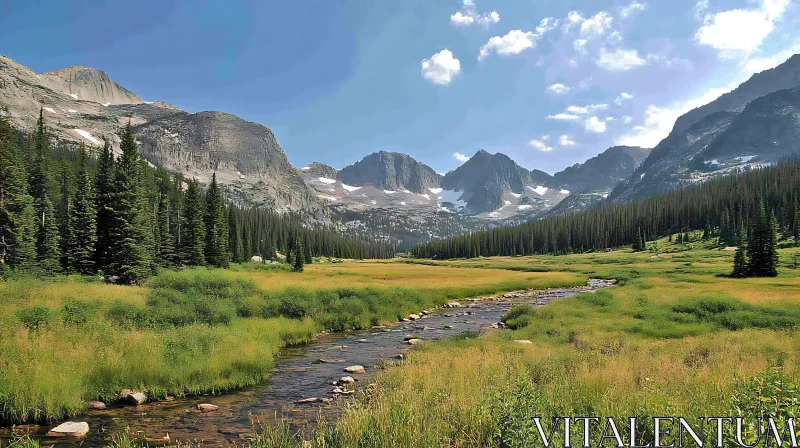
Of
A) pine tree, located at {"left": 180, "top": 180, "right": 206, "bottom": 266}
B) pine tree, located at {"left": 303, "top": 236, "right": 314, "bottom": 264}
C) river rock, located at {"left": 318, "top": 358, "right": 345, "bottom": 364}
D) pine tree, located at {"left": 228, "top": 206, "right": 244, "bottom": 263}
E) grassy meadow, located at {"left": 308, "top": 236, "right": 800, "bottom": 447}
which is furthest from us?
pine tree, located at {"left": 303, "top": 236, "right": 314, "bottom": 264}

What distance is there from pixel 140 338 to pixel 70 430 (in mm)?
6152

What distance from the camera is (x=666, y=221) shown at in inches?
6112

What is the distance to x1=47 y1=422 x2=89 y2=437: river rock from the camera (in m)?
10.3

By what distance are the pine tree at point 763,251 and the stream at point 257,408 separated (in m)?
60.6

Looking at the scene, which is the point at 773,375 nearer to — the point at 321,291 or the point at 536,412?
the point at 536,412

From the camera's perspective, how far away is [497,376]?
11328 millimetres

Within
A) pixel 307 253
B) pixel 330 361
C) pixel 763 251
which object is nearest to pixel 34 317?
pixel 330 361

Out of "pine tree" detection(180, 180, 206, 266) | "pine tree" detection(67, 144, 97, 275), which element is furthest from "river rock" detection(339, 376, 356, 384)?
"pine tree" detection(180, 180, 206, 266)

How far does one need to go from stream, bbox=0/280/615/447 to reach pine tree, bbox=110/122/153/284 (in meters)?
32.3

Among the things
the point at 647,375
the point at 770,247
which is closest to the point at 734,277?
the point at 770,247

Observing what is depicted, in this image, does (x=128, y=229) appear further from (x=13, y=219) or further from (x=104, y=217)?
(x=13, y=219)

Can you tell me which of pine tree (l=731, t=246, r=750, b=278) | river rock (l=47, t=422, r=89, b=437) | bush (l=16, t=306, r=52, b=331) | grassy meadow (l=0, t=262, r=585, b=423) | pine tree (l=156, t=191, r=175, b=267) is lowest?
pine tree (l=731, t=246, r=750, b=278)

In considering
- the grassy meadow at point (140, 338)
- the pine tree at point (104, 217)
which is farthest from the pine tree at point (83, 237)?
the grassy meadow at point (140, 338)

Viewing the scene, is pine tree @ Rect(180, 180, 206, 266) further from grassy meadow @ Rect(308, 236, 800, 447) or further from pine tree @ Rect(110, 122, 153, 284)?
grassy meadow @ Rect(308, 236, 800, 447)
